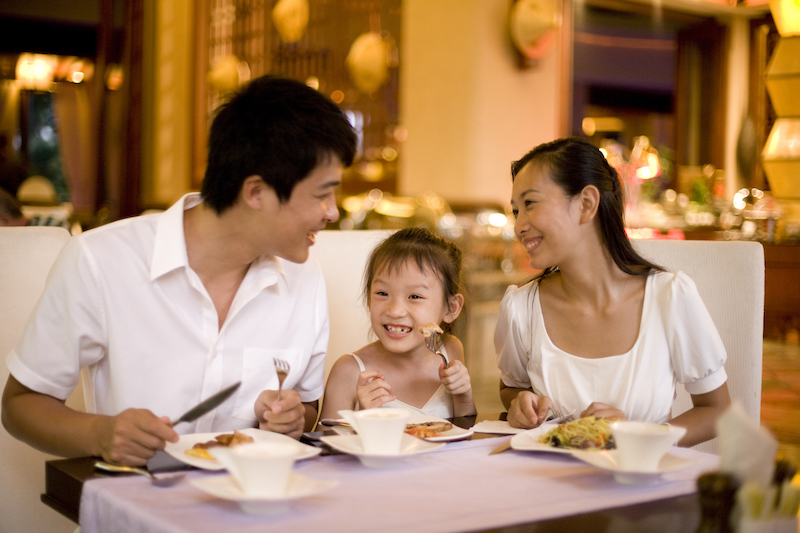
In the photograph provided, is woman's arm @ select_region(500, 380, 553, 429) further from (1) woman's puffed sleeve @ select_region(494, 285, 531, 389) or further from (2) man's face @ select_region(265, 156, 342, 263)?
(2) man's face @ select_region(265, 156, 342, 263)

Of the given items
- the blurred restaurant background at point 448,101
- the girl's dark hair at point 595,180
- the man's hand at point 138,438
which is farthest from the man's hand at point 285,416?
the blurred restaurant background at point 448,101

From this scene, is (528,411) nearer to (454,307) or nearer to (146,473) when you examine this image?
(454,307)

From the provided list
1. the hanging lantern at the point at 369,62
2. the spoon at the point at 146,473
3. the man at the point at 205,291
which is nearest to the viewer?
the spoon at the point at 146,473

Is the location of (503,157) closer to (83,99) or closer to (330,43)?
(330,43)

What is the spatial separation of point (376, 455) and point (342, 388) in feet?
2.35

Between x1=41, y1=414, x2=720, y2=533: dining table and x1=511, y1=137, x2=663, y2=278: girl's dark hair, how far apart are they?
641 millimetres

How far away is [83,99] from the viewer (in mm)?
11492

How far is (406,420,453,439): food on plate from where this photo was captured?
1.27 m

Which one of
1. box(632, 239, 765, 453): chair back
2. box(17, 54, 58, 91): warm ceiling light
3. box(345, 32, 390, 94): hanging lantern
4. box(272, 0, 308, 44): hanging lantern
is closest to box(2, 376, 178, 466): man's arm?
box(632, 239, 765, 453): chair back

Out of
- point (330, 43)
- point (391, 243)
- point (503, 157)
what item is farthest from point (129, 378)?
point (330, 43)

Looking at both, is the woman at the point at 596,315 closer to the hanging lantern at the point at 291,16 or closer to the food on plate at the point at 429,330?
the food on plate at the point at 429,330

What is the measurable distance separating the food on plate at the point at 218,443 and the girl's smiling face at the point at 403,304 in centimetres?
62

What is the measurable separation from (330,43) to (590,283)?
6.60m

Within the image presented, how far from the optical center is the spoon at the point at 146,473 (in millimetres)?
991
